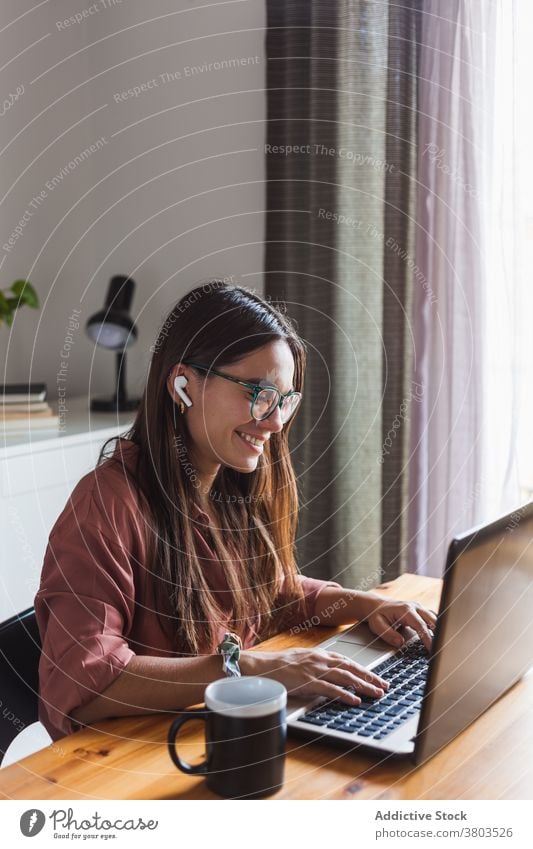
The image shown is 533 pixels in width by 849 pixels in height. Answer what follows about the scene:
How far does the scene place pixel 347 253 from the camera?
183cm

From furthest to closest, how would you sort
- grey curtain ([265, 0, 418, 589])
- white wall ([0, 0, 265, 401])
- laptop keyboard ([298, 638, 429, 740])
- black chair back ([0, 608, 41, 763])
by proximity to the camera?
white wall ([0, 0, 265, 401]) → grey curtain ([265, 0, 418, 589]) → black chair back ([0, 608, 41, 763]) → laptop keyboard ([298, 638, 429, 740])

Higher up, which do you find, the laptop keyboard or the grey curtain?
the grey curtain

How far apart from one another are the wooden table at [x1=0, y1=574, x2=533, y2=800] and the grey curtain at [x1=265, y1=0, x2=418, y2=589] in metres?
1.04

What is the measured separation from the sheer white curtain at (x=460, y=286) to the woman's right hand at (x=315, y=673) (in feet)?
2.85

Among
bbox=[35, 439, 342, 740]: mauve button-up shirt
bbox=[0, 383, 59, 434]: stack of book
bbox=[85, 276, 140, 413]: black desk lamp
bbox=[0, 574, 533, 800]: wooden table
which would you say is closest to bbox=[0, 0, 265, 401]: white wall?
bbox=[85, 276, 140, 413]: black desk lamp

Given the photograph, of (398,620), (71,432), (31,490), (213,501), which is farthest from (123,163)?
(398,620)

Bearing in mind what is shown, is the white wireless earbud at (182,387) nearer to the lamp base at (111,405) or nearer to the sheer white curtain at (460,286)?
the sheer white curtain at (460,286)

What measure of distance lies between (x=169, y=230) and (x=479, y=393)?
2.79 feet

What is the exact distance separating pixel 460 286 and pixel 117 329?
2.57ft

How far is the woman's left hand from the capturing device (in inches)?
40.2

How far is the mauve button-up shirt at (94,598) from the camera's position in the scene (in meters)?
0.87

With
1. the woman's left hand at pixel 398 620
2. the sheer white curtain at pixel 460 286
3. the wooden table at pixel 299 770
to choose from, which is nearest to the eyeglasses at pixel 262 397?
the woman's left hand at pixel 398 620

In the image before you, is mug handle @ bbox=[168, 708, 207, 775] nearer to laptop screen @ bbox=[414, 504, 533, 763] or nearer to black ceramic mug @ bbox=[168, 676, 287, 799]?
black ceramic mug @ bbox=[168, 676, 287, 799]

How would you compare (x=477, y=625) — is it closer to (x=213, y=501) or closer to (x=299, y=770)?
(x=299, y=770)
